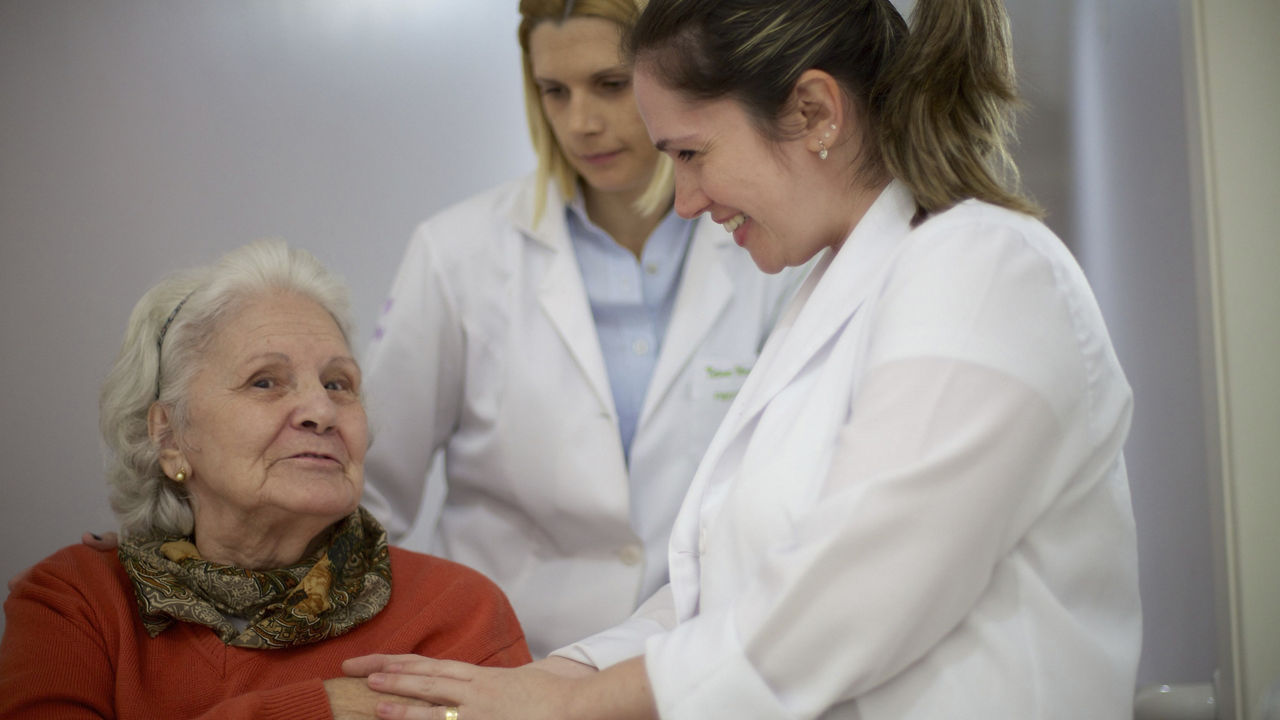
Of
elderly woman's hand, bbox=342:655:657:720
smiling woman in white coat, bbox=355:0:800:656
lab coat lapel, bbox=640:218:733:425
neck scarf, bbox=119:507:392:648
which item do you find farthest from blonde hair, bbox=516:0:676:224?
elderly woman's hand, bbox=342:655:657:720

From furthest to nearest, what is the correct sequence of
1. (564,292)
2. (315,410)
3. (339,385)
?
(564,292), (339,385), (315,410)

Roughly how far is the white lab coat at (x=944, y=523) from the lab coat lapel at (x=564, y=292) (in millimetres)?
886

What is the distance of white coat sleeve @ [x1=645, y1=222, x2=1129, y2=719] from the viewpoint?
96 cm

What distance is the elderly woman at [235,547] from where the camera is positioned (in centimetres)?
143

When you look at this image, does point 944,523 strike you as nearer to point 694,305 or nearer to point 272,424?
point 272,424

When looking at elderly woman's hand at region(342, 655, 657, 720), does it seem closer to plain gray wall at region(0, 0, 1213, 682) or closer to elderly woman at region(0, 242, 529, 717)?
elderly woman at region(0, 242, 529, 717)

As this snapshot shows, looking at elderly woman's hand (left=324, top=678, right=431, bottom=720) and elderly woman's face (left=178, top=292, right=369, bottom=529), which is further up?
elderly woman's face (left=178, top=292, right=369, bottom=529)

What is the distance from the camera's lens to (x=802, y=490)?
107 centimetres

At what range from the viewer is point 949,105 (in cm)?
116

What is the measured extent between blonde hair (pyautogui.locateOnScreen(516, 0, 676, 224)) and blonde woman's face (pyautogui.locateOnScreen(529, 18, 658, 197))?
0.02m

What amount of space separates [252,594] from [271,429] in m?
0.23

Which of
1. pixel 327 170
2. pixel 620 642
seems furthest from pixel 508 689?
pixel 327 170

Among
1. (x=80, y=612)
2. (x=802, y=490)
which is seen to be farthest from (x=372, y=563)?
(x=802, y=490)

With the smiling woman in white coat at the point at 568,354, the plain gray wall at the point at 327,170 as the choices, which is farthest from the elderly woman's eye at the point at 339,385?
the plain gray wall at the point at 327,170
